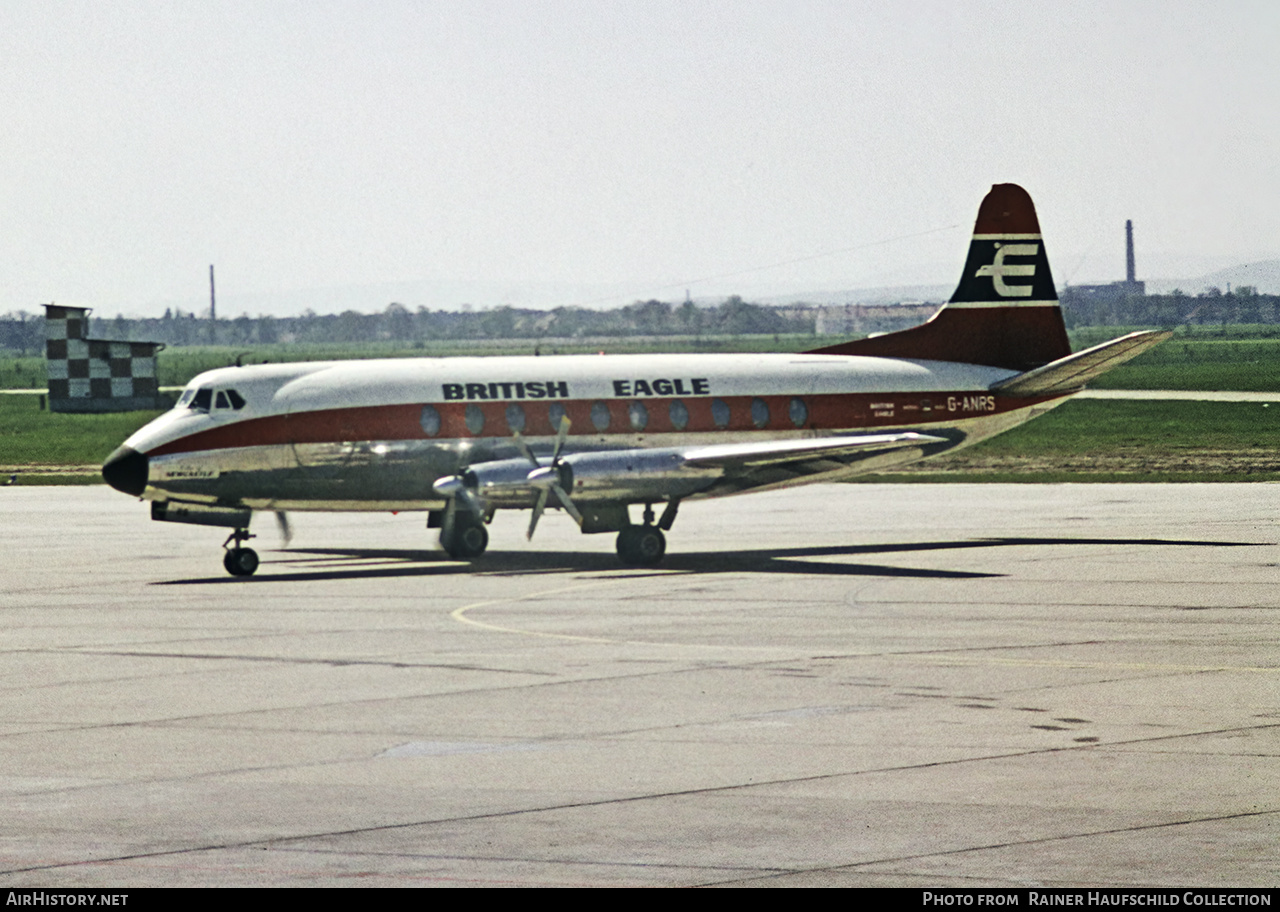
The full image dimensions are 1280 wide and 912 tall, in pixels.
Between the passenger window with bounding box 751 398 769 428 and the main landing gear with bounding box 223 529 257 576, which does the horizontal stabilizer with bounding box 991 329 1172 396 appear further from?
the main landing gear with bounding box 223 529 257 576

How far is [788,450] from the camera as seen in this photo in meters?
34.6

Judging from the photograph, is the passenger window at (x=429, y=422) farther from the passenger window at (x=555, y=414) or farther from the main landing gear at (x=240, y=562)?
the main landing gear at (x=240, y=562)

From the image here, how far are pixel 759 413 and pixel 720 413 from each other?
888mm

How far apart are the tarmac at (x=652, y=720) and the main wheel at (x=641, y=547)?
600 millimetres

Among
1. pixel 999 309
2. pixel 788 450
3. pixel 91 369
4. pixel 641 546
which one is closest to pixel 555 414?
pixel 641 546

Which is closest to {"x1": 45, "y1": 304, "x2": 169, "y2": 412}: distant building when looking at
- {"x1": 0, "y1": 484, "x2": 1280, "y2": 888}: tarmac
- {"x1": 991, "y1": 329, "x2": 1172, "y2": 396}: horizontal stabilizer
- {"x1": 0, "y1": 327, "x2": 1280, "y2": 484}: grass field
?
{"x1": 0, "y1": 327, "x2": 1280, "y2": 484}: grass field

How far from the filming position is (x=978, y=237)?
41500 mm

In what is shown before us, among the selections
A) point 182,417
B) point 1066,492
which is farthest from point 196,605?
point 1066,492

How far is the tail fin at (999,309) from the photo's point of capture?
40625mm

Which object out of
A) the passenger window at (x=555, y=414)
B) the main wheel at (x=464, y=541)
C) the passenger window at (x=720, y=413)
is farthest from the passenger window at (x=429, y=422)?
the passenger window at (x=720, y=413)

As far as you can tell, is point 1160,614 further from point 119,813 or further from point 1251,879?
point 119,813

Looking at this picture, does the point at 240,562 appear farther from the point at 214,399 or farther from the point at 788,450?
the point at 788,450

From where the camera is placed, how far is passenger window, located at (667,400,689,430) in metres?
37.4
